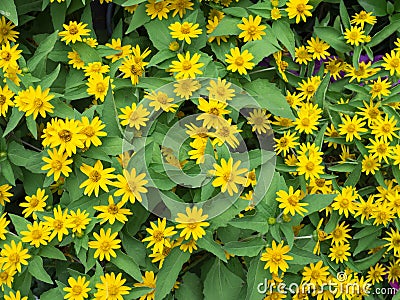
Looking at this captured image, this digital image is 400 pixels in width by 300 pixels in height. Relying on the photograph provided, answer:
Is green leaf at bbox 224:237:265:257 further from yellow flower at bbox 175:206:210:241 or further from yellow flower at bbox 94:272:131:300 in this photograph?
yellow flower at bbox 94:272:131:300

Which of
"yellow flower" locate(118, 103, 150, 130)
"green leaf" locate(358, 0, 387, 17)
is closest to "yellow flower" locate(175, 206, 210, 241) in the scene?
"yellow flower" locate(118, 103, 150, 130)

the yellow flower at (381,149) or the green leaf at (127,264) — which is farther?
the yellow flower at (381,149)

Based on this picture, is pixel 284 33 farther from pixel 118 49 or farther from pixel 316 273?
pixel 316 273

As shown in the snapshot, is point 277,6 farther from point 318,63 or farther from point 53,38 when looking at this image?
point 53,38

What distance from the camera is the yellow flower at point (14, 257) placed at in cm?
137

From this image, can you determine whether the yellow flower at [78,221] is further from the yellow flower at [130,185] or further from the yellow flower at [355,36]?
the yellow flower at [355,36]

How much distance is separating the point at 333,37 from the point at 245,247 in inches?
27.1

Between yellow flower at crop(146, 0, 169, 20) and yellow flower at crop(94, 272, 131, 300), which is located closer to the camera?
yellow flower at crop(94, 272, 131, 300)

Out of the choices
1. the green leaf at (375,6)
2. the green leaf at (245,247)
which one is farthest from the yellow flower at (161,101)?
the green leaf at (375,6)

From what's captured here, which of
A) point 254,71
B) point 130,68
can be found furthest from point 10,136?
point 254,71

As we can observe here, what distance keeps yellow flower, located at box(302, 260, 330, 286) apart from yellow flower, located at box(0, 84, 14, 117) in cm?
84

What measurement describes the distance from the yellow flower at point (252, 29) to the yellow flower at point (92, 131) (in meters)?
0.46

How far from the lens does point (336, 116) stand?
1.57 metres

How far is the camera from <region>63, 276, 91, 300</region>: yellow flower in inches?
53.2
